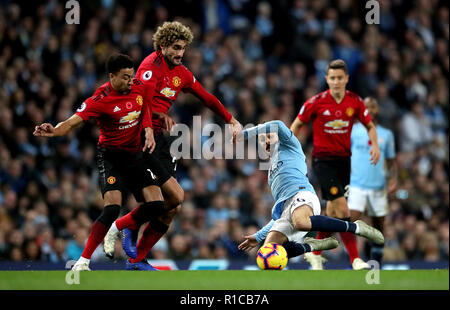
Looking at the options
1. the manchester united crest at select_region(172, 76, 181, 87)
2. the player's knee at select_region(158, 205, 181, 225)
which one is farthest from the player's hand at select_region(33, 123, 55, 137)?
the player's knee at select_region(158, 205, 181, 225)

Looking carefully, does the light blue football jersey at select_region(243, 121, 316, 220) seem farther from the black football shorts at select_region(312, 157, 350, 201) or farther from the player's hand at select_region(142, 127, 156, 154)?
the player's hand at select_region(142, 127, 156, 154)

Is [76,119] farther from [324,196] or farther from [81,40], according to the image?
[81,40]

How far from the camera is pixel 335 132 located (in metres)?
8.59

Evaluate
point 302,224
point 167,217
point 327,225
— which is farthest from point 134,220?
point 327,225

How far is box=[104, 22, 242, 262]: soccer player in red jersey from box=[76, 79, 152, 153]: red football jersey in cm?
21

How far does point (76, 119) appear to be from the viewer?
7.15 m

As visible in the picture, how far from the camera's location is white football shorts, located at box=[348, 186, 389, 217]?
32.4 ft

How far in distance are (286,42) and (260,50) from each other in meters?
0.66

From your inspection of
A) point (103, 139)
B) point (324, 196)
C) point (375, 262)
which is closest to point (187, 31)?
A: point (103, 139)

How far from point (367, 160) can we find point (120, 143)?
3859mm

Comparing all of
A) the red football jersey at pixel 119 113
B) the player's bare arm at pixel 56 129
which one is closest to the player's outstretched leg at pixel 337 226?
the red football jersey at pixel 119 113

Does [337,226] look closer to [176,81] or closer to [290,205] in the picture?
[290,205]

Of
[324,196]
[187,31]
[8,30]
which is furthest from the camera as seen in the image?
[8,30]

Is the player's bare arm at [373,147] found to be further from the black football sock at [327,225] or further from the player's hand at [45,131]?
the player's hand at [45,131]
